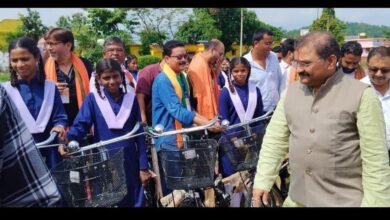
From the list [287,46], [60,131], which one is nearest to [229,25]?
[287,46]

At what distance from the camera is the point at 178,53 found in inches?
170

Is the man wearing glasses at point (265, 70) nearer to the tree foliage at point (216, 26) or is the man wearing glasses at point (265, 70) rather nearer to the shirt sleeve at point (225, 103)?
the shirt sleeve at point (225, 103)

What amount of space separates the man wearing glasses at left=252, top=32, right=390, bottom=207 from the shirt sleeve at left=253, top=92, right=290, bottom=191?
9 cm

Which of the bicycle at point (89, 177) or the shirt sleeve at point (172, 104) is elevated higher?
the shirt sleeve at point (172, 104)

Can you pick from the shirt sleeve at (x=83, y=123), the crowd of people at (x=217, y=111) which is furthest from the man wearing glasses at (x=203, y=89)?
the shirt sleeve at (x=83, y=123)

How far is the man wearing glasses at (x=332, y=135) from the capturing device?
2.34m

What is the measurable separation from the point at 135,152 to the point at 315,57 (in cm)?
184

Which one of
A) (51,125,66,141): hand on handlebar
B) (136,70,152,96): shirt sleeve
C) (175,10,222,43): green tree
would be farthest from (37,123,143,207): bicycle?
(175,10,222,43): green tree

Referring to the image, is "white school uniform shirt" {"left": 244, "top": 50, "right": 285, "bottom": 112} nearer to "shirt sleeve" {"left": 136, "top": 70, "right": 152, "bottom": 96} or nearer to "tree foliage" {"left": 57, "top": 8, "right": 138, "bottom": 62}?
"shirt sleeve" {"left": 136, "top": 70, "right": 152, "bottom": 96}

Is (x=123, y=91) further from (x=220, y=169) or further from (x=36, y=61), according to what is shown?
(x=220, y=169)

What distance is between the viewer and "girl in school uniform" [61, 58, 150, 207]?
11.9ft

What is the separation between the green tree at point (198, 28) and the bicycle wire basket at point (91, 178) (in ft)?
141
